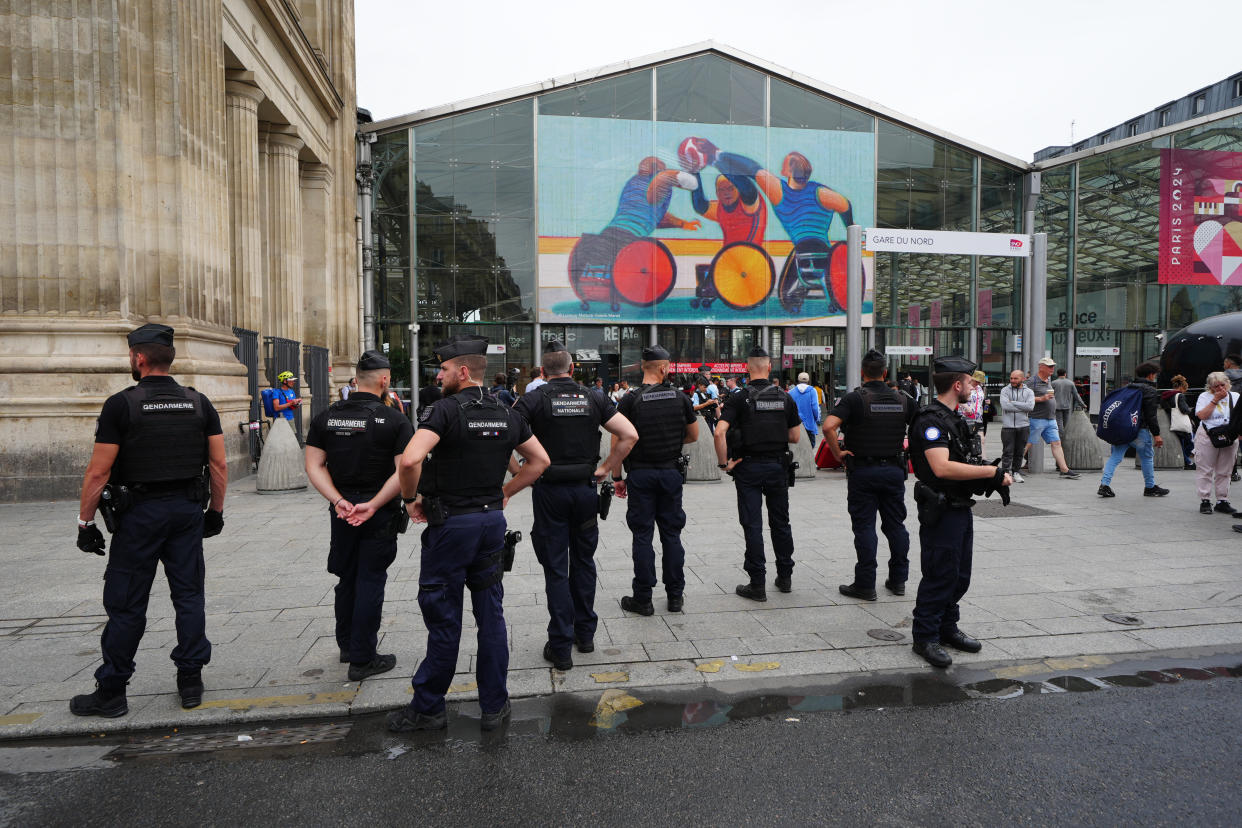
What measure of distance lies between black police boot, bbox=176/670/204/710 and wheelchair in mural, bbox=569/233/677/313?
21.6 meters

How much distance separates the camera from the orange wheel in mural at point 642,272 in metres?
25.0

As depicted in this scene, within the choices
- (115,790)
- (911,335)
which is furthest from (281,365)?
(911,335)

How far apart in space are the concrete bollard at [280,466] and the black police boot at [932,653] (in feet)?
29.4

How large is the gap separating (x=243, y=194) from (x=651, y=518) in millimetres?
12735

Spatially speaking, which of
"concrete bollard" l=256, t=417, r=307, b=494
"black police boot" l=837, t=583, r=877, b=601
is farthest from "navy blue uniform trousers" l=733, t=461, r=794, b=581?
"concrete bollard" l=256, t=417, r=307, b=494

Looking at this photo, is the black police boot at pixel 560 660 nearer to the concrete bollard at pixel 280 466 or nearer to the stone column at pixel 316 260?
the concrete bollard at pixel 280 466

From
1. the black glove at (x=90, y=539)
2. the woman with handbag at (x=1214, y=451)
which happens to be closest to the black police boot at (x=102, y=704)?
the black glove at (x=90, y=539)

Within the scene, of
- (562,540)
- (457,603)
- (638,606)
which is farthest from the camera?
(638,606)

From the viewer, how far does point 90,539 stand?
3855 mm

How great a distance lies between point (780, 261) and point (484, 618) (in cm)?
2388

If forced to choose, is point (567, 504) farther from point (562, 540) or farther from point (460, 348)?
point (460, 348)

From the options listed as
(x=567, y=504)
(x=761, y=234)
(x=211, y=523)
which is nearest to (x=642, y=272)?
(x=761, y=234)

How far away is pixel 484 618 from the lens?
3693 millimetres

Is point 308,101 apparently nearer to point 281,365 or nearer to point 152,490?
point 281,365
